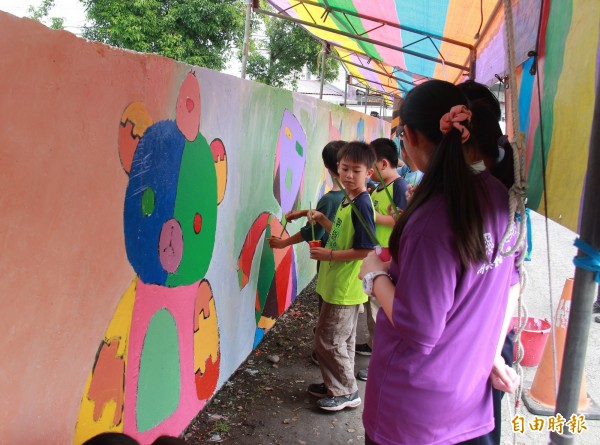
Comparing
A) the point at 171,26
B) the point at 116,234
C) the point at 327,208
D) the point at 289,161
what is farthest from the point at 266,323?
the point at 171,26

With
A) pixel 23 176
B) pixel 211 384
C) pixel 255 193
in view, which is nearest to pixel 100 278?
pixel 23 176

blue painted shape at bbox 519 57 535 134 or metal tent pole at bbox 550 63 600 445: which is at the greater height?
blue painted shape at bbox 519 57 535 134

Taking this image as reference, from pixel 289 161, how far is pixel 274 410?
2184mm

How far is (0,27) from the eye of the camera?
4.13 ft

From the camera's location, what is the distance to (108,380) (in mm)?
1961

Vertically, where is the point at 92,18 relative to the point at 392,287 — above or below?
above

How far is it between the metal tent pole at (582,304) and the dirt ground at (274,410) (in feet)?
6.75

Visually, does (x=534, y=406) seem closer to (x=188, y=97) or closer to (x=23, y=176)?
(x=188, y=97)

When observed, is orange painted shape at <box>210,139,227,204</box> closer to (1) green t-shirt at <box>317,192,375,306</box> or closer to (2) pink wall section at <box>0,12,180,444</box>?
(1) green t-shirt at <box>317,192,375,306</box>

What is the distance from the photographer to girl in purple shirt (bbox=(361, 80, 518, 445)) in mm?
1394

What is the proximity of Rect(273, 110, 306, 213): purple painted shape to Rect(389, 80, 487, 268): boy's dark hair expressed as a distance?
2663 millimetres

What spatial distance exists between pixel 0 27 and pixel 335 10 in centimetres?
652

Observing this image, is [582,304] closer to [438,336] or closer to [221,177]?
[438,336]

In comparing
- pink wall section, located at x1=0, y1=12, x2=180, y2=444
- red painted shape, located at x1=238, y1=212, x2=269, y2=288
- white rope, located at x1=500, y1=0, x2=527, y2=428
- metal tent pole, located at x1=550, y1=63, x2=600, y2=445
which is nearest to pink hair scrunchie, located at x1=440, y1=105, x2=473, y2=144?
white rope, located at x1=500, y1=0, x2=527, y2=428
